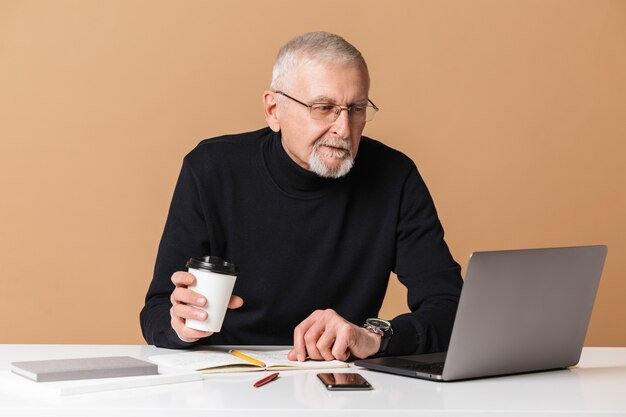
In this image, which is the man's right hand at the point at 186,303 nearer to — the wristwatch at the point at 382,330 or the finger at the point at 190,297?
the finger at the point at 190,297

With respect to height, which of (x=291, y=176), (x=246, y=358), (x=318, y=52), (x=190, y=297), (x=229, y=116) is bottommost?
(x=246, y=358)

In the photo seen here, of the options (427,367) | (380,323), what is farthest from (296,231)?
(427,367)

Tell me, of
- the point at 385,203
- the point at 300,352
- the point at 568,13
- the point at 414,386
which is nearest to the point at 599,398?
the point at 414,386

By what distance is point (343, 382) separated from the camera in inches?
55.2

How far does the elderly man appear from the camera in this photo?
2160 millimetres

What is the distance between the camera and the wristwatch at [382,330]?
176 cm

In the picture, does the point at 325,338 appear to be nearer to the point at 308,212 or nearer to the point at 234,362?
the point at 234,362

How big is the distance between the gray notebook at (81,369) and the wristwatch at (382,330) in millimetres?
485

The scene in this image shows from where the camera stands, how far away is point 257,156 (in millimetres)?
2371

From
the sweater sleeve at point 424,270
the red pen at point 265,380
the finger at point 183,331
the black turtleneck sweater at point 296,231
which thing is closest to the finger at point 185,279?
the finger at point 183,331

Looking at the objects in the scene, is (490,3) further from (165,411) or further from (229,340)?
(165,411)

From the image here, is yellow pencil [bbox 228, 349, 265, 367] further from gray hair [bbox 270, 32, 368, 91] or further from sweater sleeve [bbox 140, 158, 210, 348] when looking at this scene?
gray hair [bbox 270, 32, 368, 91]

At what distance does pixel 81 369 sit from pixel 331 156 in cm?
95

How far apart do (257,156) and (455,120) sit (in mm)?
1457
